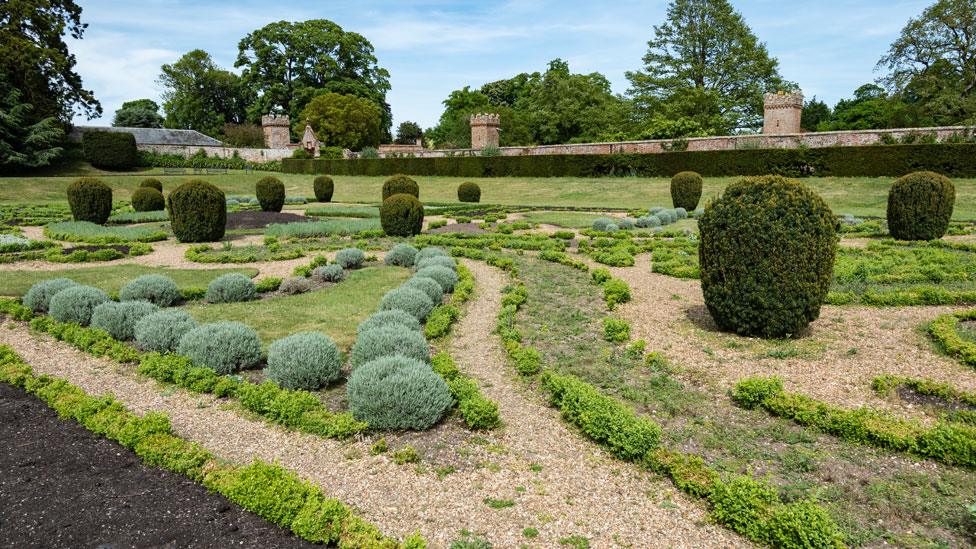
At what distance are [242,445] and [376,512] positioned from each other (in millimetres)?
1565

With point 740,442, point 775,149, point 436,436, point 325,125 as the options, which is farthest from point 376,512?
point 325,125

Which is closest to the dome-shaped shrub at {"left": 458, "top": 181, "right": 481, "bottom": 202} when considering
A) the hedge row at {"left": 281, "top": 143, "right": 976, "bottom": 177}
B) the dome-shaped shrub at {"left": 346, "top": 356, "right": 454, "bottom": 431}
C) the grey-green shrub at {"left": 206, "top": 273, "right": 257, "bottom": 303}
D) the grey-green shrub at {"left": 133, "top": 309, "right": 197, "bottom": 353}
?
the hedge row at {"left": 281, "top": 143, "right": 976, "bottom": 177}

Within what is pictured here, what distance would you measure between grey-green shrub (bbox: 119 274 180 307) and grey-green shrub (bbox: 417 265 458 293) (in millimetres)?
3833

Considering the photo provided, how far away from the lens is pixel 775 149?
98.3 ft

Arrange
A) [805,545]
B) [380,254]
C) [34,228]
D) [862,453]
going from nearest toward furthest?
[805,545] → [862,453] → [380,254] → [34,228]

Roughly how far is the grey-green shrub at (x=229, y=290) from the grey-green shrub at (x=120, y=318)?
6.06ft

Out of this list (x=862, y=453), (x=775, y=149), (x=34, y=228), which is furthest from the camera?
(x=775, y=149)

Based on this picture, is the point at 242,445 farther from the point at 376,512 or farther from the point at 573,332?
the point at 573,332

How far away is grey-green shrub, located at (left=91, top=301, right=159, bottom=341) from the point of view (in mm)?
7273

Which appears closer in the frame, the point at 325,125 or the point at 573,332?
the point at 573,332

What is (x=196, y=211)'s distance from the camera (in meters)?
15.7

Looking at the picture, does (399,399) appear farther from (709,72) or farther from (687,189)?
(709,72)

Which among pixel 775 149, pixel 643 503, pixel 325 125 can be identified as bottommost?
pixel 643 503

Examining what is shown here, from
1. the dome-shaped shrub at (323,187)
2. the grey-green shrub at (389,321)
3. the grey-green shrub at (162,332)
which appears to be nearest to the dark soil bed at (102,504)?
the grey-green shrub at (162,332)
